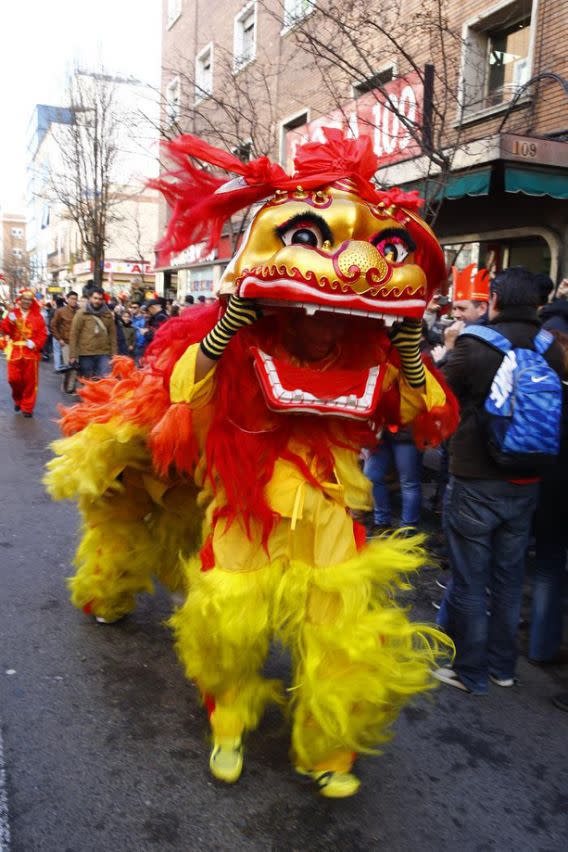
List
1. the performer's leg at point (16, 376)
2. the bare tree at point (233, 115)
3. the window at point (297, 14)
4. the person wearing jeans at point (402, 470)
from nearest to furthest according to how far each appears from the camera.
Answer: the person wearing jeans at point (402, 470), the window at point (297, 14), the bare tree at point (233, 115), the performer's leg at point (16, 376)

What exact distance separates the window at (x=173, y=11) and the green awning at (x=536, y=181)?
16.7m

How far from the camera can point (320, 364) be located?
7.13ft

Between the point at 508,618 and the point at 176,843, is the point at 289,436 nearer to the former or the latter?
the point at 176,843

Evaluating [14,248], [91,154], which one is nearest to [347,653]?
[91,154]

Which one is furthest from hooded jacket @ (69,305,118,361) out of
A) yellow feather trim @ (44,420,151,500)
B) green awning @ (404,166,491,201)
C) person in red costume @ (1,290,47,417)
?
yellow feather trim @ (44,420,151,500)

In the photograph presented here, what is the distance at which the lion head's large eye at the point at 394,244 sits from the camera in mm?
2018

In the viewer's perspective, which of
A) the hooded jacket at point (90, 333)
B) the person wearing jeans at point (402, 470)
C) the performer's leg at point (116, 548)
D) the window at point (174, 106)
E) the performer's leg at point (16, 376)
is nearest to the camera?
the performer's leg at point (116, 548)

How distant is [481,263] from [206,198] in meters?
8.58

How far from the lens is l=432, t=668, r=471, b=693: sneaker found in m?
3.01

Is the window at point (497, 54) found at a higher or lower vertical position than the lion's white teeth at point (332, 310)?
higher

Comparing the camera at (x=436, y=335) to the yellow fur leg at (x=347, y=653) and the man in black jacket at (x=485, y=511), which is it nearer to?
the man in black jacket at (x=485, y=511)

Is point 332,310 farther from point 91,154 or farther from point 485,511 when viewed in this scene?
point 91,154

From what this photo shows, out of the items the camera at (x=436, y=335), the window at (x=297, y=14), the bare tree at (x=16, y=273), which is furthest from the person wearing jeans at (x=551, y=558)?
→ the bare tree at (x=16, y=273)

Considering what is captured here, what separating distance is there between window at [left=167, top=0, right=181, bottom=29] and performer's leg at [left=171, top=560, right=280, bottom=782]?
22053mm
